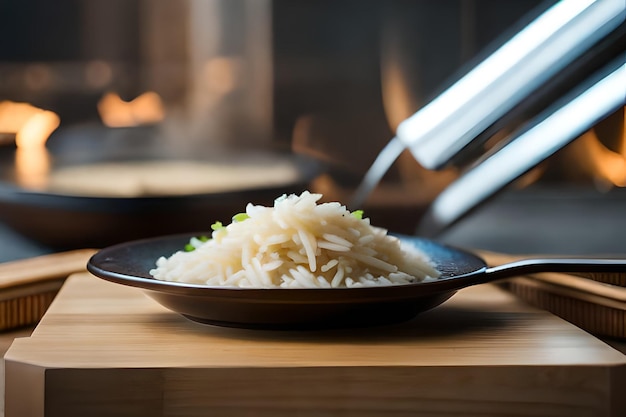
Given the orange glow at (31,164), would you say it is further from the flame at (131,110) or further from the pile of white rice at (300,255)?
the pile of white rice at (300,255)

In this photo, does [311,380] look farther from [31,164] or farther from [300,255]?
[31,164]

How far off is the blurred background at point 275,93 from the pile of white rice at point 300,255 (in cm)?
174

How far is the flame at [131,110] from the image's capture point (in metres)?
2.67

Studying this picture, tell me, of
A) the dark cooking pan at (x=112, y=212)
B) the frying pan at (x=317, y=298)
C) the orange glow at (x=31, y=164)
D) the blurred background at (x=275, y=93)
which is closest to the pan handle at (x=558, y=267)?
the frying pan at (x=317, y=298)

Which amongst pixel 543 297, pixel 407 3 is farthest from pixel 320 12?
pixel 543 297

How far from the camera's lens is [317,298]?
0.72 meters

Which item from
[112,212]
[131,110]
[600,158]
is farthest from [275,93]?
[112,212]

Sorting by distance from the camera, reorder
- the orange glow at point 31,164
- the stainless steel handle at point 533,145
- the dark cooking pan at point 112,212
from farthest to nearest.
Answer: the orange glow at point 31,164 → the dark cooking pan at point 112,212 → the stainless steel handle at point 533,145

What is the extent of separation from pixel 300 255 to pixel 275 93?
197cm

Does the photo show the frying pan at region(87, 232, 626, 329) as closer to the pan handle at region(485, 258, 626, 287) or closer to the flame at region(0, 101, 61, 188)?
the pan handle at region(485, 258, 626, 287)

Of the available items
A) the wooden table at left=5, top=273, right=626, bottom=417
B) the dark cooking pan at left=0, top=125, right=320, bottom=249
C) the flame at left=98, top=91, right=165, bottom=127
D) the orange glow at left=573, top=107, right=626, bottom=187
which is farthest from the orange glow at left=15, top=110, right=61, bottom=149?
the wooden table at left=5, top=273, right=626, bottom=417

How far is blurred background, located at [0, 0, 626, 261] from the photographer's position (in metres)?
2.64

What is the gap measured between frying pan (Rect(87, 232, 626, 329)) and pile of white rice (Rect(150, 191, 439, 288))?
22 mm

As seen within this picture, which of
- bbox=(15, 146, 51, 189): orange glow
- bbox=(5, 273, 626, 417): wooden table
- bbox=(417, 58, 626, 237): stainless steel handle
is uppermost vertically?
bbox=(15, 146, 51, 189): orange glow
